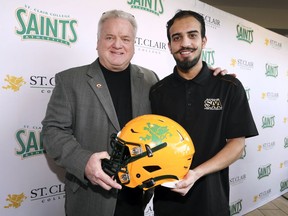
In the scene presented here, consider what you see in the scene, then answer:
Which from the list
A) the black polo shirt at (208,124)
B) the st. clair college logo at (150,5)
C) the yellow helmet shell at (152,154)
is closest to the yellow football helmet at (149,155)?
the yellow helmet shell at (152,154)

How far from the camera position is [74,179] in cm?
141

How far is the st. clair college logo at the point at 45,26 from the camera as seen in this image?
1688mm

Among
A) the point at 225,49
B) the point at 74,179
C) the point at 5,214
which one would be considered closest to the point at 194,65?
the point at 74,179

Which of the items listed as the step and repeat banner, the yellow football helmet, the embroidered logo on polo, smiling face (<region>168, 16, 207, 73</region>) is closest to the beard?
smiling face (<region>168, 16, 207, 73</region>)

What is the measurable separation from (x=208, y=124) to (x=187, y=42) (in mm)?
453

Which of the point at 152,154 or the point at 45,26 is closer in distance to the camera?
the point at 152,154

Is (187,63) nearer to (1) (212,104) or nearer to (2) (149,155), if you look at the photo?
(1) (212,104)

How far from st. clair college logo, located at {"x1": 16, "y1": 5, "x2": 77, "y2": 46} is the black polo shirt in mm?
921

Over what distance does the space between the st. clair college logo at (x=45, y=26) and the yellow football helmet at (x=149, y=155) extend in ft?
3.21

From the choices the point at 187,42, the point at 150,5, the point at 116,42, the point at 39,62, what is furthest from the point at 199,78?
the point at 150,5

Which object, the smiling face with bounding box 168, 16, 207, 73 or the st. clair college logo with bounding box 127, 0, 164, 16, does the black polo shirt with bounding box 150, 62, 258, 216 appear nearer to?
the smiling face with bounding box 168, 16, 207, 73

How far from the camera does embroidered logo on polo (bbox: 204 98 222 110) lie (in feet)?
4.60

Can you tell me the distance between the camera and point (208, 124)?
1407 millimetres

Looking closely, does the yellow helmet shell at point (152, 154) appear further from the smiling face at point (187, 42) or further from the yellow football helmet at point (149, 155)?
the smiling face at point (187, 42)
